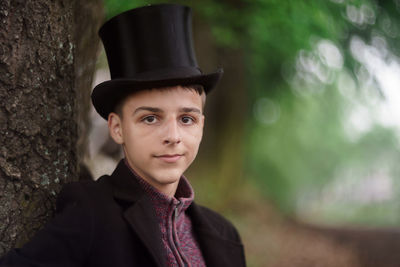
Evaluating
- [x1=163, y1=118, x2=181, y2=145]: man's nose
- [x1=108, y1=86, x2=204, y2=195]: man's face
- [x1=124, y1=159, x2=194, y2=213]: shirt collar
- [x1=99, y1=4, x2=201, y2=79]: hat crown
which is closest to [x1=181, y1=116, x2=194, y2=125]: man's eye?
[x1=108, y1=86, x2=204, y2=195]: man's face

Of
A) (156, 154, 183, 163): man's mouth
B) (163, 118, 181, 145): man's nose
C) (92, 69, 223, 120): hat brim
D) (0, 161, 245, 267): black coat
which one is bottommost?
(0, 161, 245, 267): black coat

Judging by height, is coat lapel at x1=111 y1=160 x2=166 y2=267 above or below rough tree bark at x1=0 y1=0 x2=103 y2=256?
below

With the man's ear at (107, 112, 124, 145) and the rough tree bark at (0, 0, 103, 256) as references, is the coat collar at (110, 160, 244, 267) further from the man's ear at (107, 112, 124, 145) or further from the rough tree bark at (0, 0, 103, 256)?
the rough tree bark at (0, 0, 103, 256)

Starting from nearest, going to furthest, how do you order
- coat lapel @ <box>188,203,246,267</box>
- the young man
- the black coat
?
1. the black coat
2. the young man
3. coat lapel @ <box>188,203,246,267</box>

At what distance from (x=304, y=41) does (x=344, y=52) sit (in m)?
0.56

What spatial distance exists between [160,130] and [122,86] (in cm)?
27

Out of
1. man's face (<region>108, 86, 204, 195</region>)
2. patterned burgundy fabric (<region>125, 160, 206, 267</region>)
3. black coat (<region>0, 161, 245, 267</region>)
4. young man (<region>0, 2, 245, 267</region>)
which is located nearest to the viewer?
black coat (<region>0, 161, 245, 267</region>)

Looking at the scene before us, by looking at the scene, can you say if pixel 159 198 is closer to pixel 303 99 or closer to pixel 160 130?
pixel 160 130

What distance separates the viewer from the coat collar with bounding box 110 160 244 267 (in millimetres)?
2016

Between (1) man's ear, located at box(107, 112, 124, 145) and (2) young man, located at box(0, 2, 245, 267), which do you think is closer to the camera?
(2) young man, located at box(0, 2, 245, 267)

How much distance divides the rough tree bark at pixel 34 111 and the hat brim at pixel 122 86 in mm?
291

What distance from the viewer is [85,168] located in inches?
114

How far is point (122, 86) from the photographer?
204 cm

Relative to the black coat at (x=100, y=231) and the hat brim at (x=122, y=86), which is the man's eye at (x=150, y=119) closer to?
the hat brim at (x=122, y=86)
